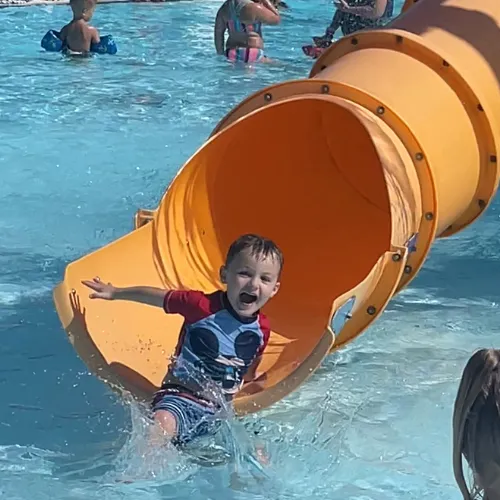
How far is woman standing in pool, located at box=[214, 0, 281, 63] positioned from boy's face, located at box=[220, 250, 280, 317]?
5.71 meters

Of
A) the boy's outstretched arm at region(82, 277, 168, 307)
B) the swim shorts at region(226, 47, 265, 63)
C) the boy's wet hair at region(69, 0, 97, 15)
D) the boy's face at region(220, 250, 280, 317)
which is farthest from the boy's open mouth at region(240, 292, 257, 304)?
the boy's wet hair at region(69, 0, 97, 15)

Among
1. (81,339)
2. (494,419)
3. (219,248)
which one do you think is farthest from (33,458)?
(494,419)

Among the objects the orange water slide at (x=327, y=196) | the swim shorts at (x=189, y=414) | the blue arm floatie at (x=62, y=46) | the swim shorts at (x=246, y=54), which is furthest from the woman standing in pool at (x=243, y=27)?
the swim shorts at (x=189, y=414)

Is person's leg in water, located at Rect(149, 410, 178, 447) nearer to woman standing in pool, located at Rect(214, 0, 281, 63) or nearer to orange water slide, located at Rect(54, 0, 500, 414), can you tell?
orange water slide, located at Rect(54, 0, 500, 414)

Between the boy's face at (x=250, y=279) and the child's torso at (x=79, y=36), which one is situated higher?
the boy's face at (x=250, y=279)

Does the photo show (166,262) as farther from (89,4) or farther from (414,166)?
(89,4)

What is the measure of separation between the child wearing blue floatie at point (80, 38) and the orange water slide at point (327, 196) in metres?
5.27

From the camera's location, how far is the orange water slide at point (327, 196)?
305 centimetres

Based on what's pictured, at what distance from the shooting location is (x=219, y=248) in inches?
146

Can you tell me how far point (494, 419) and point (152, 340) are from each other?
218 cm

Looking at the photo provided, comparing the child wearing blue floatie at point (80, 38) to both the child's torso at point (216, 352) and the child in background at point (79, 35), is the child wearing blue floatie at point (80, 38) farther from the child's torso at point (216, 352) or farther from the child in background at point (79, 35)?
the child's torso at point (216, 352)

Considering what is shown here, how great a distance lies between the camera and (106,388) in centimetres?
344

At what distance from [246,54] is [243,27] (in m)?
0.26

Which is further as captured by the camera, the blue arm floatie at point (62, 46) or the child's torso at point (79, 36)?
the blue arm floatie at point (62, 46)
